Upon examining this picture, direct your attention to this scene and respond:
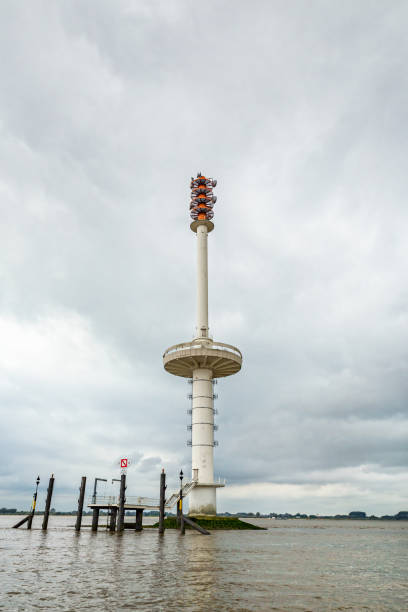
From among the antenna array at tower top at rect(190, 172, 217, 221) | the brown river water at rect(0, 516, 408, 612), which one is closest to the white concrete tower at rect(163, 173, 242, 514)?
the antenna array at tower top at rect(190, 172, 217, 221)

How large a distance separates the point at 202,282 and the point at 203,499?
2605 cm

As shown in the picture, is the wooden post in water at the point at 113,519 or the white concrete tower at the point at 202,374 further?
the white concrete tower at the point at 202,374

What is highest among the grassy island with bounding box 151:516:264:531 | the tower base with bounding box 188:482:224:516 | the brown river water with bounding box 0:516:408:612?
the tower base with bounding box 188:482:224:516

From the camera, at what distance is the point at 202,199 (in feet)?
218

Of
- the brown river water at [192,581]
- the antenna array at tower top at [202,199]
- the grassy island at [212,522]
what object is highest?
the antenna array at tower top at [202,199]

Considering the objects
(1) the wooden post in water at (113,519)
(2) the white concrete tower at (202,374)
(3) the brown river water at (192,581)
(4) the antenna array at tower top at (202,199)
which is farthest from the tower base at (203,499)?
(4) the antenna array at tower top at (202,199)

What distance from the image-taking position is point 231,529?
171ft

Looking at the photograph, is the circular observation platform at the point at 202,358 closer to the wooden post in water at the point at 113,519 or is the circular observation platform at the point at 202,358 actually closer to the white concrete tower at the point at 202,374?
the white concrete tower at the point at 202,374

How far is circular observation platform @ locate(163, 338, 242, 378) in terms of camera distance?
175ft

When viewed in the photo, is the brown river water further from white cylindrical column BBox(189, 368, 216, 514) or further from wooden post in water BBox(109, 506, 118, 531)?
white cylindrical column BBox(189, 368, 216, 514)

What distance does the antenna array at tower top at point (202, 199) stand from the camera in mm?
66125

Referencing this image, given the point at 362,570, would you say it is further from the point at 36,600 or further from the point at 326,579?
the point at 36,600

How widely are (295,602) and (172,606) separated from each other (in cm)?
360

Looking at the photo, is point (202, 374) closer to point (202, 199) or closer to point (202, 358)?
point (202, 358)
